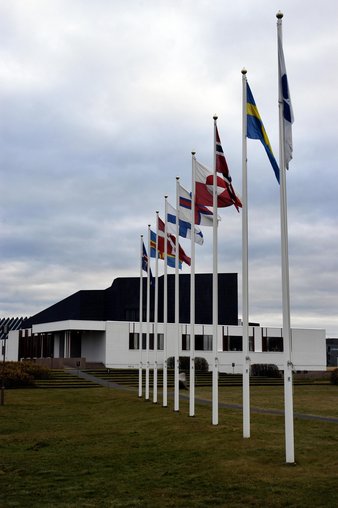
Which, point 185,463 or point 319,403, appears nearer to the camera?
point 185,463

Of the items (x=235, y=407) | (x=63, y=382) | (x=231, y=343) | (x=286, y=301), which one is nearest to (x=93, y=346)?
(x=231, y=343)

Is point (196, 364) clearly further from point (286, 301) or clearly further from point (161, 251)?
point (286, 301)

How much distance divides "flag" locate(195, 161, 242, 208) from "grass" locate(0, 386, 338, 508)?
692 cm

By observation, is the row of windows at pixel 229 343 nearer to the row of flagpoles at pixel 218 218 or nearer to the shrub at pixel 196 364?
the shrub at pixel 196 364

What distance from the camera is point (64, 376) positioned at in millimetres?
48906

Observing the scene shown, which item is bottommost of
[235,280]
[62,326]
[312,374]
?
[312,374]

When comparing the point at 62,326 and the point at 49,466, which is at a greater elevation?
the point at 62,326

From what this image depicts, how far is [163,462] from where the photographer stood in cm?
1429

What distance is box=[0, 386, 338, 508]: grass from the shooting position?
10.7 metres

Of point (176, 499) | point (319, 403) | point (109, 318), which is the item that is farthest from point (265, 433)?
point (109, 318)

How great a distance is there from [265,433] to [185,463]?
177 inches

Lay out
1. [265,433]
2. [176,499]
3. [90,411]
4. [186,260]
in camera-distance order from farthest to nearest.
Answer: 1. [90,411]
2. [186,260]
3. [265,433]
4. [176,499]

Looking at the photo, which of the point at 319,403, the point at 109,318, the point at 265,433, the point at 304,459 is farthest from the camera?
the point at 109,318

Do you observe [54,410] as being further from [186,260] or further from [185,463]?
[185,463]
